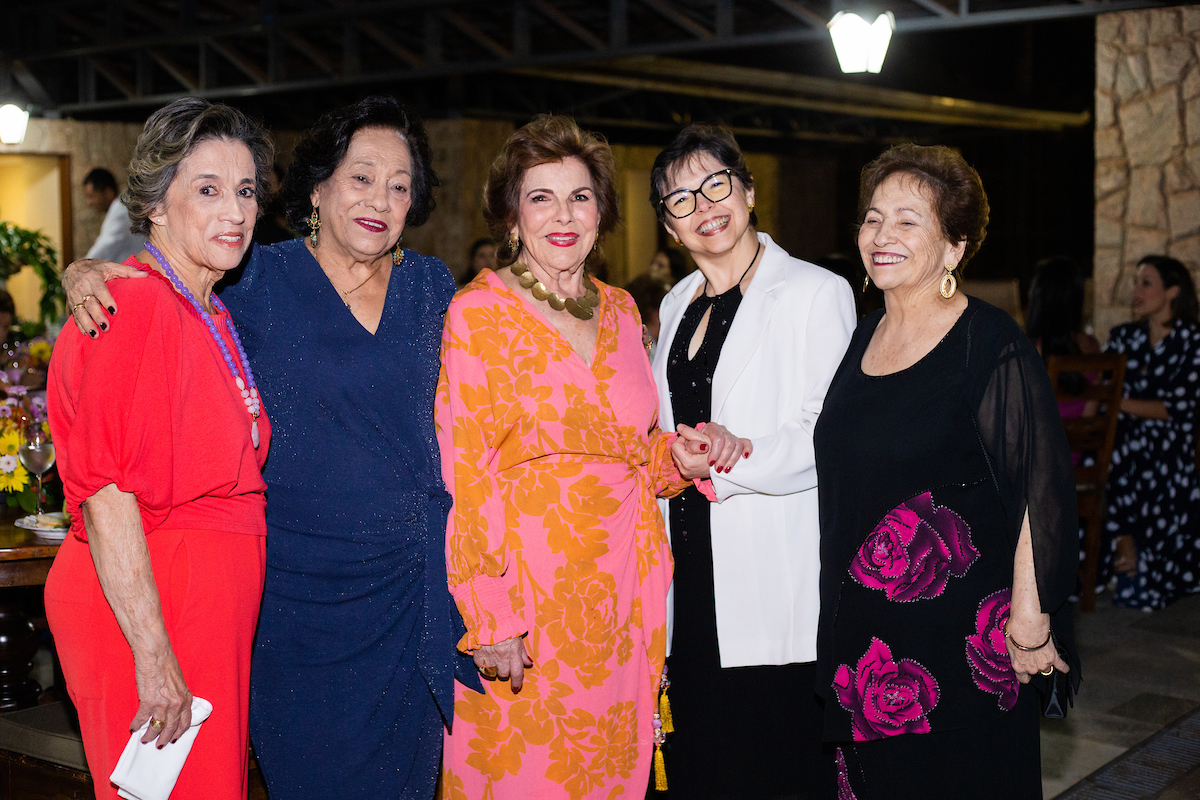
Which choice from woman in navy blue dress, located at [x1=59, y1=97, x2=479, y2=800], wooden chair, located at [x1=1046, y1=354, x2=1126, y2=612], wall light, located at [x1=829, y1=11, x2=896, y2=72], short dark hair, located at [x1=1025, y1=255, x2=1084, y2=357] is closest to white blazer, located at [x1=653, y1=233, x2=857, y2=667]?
woman in navy blue dress, located at [x1=59, y1=97, x2=479, y2=800]

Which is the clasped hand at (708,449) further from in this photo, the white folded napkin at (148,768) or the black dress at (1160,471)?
the black dress at (1160,471)

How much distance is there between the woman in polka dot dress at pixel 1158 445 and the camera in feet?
18.1

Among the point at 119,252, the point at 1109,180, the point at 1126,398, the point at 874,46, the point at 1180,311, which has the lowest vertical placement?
the point at 1126,398

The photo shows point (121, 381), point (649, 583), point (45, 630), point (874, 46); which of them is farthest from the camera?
point (874, 46)

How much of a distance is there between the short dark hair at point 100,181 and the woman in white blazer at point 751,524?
591 cm

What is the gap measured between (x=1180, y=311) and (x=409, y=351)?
483cm

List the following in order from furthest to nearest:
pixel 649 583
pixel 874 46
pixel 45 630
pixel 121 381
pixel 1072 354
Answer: pixel 874 46, pixel 1072 354, pixel 45 630, pixel 649 583, pixel 121 381

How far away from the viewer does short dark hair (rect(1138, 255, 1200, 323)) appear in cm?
552

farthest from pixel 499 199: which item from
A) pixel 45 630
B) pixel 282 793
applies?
pixel 45 630

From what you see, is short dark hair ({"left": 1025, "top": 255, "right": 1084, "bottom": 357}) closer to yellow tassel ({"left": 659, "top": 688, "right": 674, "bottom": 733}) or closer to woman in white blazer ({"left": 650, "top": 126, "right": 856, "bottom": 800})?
woman in white blazer ({"left": 650, "top": 126, "right": 856, "bottom": 800})

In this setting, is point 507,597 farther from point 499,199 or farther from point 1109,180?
point 1109,180

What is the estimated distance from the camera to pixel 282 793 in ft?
7.29

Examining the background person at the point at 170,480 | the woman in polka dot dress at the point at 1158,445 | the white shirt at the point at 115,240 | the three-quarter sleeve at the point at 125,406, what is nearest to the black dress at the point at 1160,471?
the woman in polka dot dress at the point at 1158,445

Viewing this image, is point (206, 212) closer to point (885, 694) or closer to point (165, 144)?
point (165, 144)
